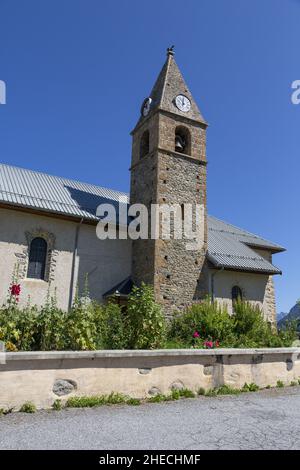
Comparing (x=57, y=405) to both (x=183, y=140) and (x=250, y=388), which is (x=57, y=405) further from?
(x=183, y=140)

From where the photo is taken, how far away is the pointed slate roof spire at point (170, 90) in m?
17.7

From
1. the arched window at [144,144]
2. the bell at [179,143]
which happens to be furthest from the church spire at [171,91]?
the arched window at [144,144]

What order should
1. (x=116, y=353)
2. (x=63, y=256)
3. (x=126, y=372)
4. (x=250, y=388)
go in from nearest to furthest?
(x=116, y=353) < (x=126, y=372) < (x=250, y=388) < (x=63, y=256)

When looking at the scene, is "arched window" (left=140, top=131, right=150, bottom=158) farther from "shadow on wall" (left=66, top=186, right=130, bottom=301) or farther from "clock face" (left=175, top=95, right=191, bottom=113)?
"shadow on wall" (left=66, top=186, right=130, bottom=301)

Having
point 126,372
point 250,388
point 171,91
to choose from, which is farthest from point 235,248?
point 126,372

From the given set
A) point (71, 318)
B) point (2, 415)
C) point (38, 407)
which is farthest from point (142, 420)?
point (71, 318)

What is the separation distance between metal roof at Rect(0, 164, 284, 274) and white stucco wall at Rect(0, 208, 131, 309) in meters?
0.59

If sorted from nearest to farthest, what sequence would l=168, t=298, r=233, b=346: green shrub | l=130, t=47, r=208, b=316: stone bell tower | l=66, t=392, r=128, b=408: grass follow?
l=66, t=392, r=128, b=408: grass, l=168, t=298, r=233, b=346: green shrub, l=130, t=47, r=208, b=316: stone bell tower

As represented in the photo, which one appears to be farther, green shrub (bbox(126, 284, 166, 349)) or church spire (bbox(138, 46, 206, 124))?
church spire (bbox(138, 46, 206, 124))

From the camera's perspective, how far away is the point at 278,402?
6.85 m

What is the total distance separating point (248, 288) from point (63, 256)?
9860mm

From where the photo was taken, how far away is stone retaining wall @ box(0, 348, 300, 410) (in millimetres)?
5578

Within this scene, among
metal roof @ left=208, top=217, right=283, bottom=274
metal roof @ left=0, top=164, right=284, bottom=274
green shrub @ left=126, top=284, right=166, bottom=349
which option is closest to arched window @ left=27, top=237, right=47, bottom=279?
metal roof @ left=0, top=164, right=284, bottom=274

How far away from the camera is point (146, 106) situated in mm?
18891
